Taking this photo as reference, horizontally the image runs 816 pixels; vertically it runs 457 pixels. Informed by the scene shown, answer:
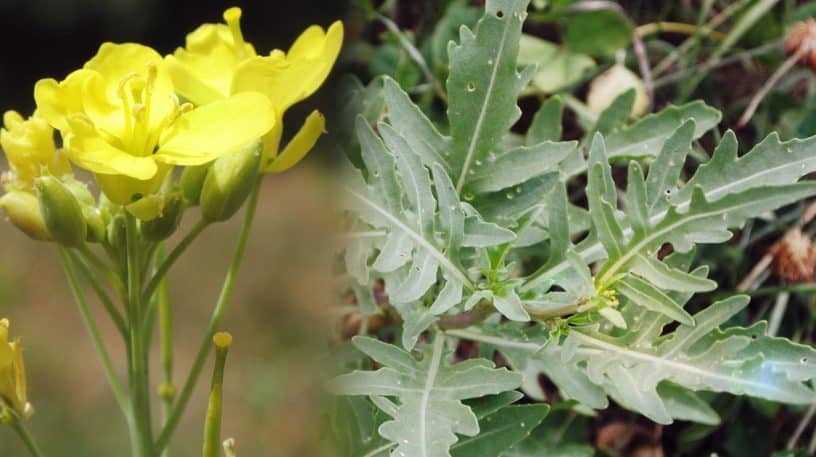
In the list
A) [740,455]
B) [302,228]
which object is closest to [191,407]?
[302,228]

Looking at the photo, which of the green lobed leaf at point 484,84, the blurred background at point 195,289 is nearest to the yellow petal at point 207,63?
the green lobed leaf at point 484,84

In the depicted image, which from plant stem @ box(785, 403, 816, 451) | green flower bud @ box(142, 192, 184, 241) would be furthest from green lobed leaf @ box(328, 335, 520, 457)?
plant stem @ box(785, 403, 816, 451)

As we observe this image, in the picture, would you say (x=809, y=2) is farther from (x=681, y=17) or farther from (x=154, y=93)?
(x=154, y=93)

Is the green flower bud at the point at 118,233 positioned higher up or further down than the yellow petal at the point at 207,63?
further down

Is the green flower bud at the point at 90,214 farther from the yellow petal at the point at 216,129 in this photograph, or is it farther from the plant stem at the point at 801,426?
the plant stem at the point at 801,426

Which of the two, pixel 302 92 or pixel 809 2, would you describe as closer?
pixel 302 92
